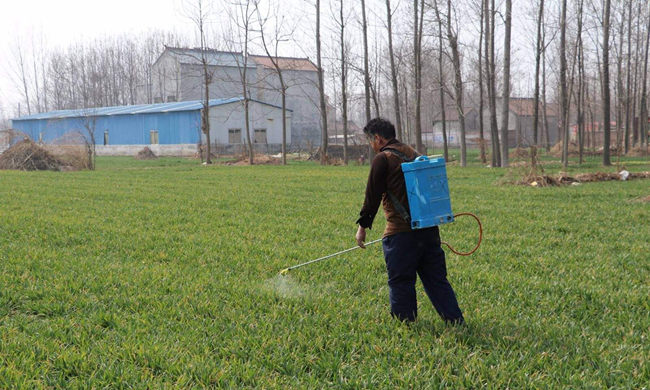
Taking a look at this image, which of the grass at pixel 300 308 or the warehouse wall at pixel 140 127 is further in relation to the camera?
the warehouse wall at pixel 140 127

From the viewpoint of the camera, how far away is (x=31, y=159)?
2628cm

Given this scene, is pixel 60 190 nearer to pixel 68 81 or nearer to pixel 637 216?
pixel 637 216

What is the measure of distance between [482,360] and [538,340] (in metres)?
0.62

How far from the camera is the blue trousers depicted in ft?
13.6

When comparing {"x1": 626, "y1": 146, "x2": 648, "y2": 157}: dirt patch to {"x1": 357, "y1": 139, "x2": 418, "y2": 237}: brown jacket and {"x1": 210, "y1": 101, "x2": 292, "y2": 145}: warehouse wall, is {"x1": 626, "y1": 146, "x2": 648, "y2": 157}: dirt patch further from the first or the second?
{"x1": 357, "y1": 139, "x2": 418, "y2": 237}: brown jacket

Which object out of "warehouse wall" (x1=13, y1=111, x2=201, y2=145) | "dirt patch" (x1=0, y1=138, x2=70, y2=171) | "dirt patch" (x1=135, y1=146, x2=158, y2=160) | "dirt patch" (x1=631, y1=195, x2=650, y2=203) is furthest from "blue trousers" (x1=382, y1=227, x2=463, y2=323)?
"dirt patch" (x1=135, y1=146, x2=158, y2=160)

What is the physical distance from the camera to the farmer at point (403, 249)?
4141 millimetres

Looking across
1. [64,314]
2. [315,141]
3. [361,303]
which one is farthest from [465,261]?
[315,141]

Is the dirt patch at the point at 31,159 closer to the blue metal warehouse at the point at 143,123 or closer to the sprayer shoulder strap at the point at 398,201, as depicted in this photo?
the blue metal warehouse at the point at 143,123

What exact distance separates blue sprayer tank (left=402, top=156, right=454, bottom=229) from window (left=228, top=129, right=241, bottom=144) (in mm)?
44493

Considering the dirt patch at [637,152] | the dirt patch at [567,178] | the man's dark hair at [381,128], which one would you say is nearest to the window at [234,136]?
the dirt patch at [637,152]

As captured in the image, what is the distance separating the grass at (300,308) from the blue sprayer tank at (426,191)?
2.78 ft

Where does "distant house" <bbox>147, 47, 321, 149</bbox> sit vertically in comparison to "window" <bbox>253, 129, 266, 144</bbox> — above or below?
above

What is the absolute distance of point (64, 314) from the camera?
4.62 metres
